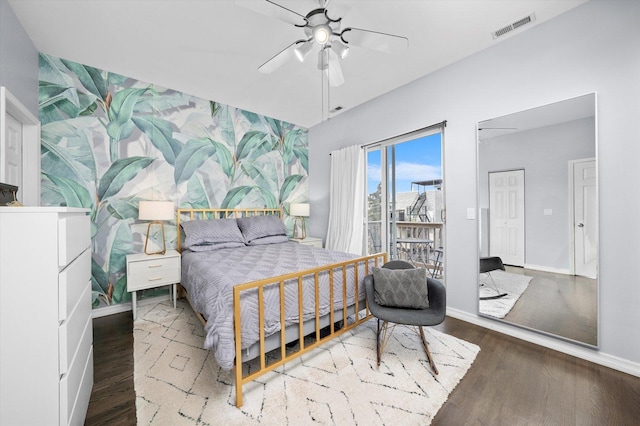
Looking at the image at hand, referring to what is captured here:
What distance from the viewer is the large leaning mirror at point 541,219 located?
6.90 feet

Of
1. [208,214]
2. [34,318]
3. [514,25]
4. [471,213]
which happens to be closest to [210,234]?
[208,214]

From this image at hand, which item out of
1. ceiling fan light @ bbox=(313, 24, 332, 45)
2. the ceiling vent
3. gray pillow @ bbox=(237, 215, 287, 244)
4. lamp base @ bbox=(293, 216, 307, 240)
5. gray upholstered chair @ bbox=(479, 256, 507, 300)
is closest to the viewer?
ceiling fan light @ bbox=(313, 24, 332, 45)

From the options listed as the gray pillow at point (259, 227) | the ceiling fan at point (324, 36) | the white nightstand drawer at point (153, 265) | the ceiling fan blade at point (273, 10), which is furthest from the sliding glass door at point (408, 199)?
the white nightstand drawer at point (153, 265)

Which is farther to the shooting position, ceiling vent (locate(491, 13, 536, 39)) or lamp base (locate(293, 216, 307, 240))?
lamp base (locate(293, 216, 307, 240))

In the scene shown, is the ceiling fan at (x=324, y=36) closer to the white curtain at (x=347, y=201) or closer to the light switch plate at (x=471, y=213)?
the light switch plate at (x=471, y=213)

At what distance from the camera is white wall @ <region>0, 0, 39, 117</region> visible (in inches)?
78.4

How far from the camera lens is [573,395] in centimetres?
168

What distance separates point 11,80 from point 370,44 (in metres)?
2.92

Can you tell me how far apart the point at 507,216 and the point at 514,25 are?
5.75ft

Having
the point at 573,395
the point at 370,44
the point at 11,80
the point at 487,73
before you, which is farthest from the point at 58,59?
the point at 573,395

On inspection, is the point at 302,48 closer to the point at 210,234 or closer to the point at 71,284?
→ the point at 71,284

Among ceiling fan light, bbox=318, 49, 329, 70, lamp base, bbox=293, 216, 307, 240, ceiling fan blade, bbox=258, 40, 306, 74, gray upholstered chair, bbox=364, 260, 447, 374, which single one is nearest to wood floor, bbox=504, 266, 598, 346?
gray upholstered chair, bbox=364, 260, 447, 374

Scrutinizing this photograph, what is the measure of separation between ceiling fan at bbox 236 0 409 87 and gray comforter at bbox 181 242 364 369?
1.76 meters

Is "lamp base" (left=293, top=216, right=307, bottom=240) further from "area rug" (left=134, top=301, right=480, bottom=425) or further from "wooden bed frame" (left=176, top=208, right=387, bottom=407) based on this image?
"area rug" (left=134, top=301, right=480, bottom=425)
